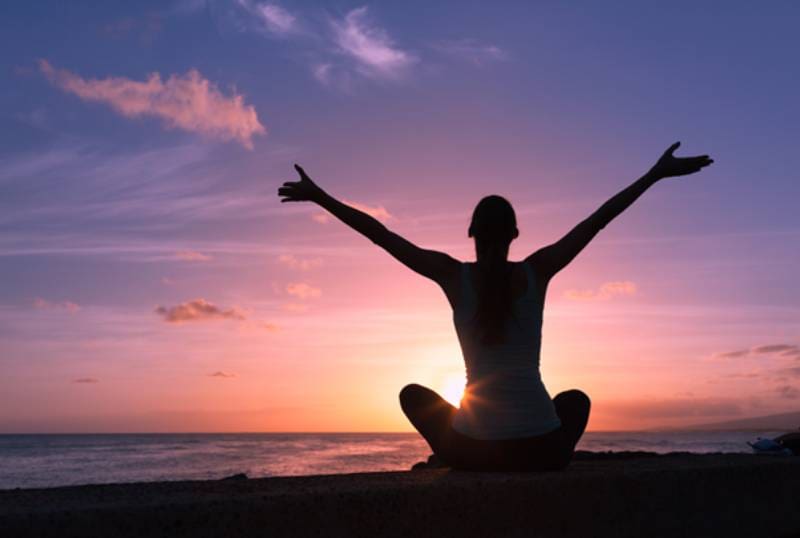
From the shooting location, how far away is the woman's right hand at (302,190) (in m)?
3.61

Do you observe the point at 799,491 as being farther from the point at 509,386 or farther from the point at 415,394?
the point at 415,394

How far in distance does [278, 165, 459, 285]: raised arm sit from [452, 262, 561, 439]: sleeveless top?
0.38 ft

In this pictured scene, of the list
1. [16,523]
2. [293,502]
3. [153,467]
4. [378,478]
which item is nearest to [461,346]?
[378,478]

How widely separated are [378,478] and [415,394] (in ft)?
2.66

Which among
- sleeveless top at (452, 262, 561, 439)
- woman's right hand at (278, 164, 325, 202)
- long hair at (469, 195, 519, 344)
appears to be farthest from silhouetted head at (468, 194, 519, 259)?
woman's right hand at (278, 164, 325, 202)

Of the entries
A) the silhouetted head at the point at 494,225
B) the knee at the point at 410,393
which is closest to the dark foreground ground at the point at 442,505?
the knee at the point at 410,393

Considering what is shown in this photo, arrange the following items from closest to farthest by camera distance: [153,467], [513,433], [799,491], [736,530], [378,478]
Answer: [378,478] → [513,433] → [736,530] → [799,491] → [153,467]

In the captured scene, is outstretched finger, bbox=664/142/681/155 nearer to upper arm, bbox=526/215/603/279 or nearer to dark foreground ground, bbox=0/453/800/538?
upper arm, bbox=526/215/603/279

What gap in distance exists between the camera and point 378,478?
10.4 feet

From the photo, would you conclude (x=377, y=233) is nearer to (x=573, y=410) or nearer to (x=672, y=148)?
(x=573, y=410)

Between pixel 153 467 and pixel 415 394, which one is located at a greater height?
pixel 415 394

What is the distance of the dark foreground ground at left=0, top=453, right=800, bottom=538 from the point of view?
2.27 meters

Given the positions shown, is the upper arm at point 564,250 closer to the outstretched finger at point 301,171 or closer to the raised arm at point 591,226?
the raised arm at point 591,226

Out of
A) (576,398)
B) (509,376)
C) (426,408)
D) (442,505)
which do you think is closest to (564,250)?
(509,376)
